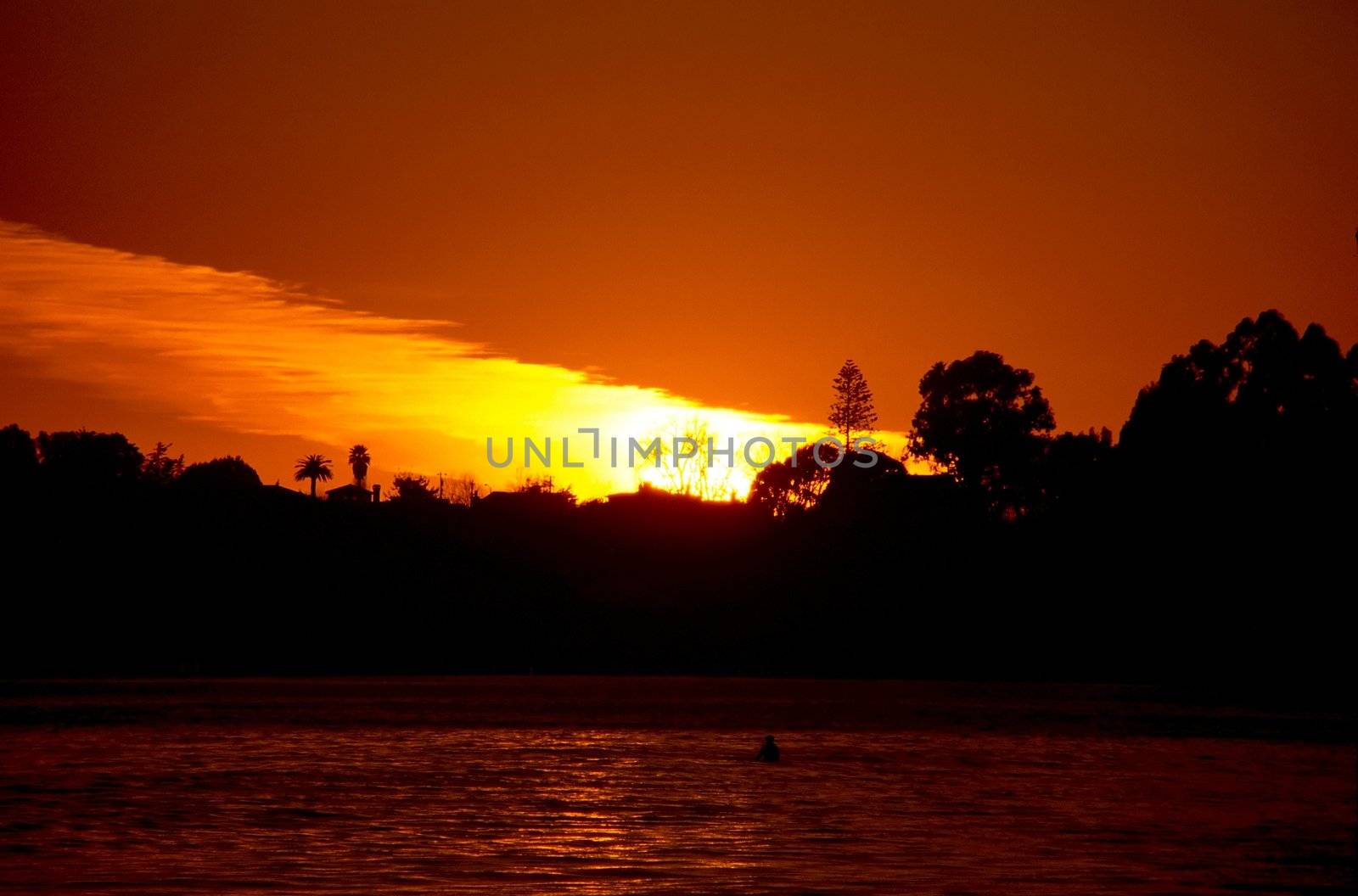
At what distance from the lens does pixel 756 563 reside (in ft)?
442

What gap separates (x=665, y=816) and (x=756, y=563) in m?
101

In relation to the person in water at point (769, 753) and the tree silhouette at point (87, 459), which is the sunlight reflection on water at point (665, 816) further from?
the tree silhouette at point (87, 459)

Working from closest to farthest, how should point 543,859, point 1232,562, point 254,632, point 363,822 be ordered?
point 543,859, point 363,822, point 1232,562, point 254,632

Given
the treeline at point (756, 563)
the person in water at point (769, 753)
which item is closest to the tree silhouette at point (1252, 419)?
the treeline at point (756, 563)

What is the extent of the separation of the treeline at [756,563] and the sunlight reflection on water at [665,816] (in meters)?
47.2

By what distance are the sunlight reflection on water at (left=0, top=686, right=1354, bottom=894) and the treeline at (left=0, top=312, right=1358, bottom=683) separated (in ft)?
155

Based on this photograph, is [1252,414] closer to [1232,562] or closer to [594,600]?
[1232,562]

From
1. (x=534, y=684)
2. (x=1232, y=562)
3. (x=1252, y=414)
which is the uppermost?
(x=1252, y=414)

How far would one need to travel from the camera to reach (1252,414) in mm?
96500

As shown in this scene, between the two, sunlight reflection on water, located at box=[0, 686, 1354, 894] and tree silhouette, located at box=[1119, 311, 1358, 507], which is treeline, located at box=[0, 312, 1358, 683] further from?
sunlight reflection on water, located at box=[0, 686, 1354, 894]

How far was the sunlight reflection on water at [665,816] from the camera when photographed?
84.5 ft

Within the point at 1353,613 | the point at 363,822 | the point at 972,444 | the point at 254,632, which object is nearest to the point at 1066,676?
the point at 972,444

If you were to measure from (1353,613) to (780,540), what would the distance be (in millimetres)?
61461

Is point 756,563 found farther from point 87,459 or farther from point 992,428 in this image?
point 87,459
